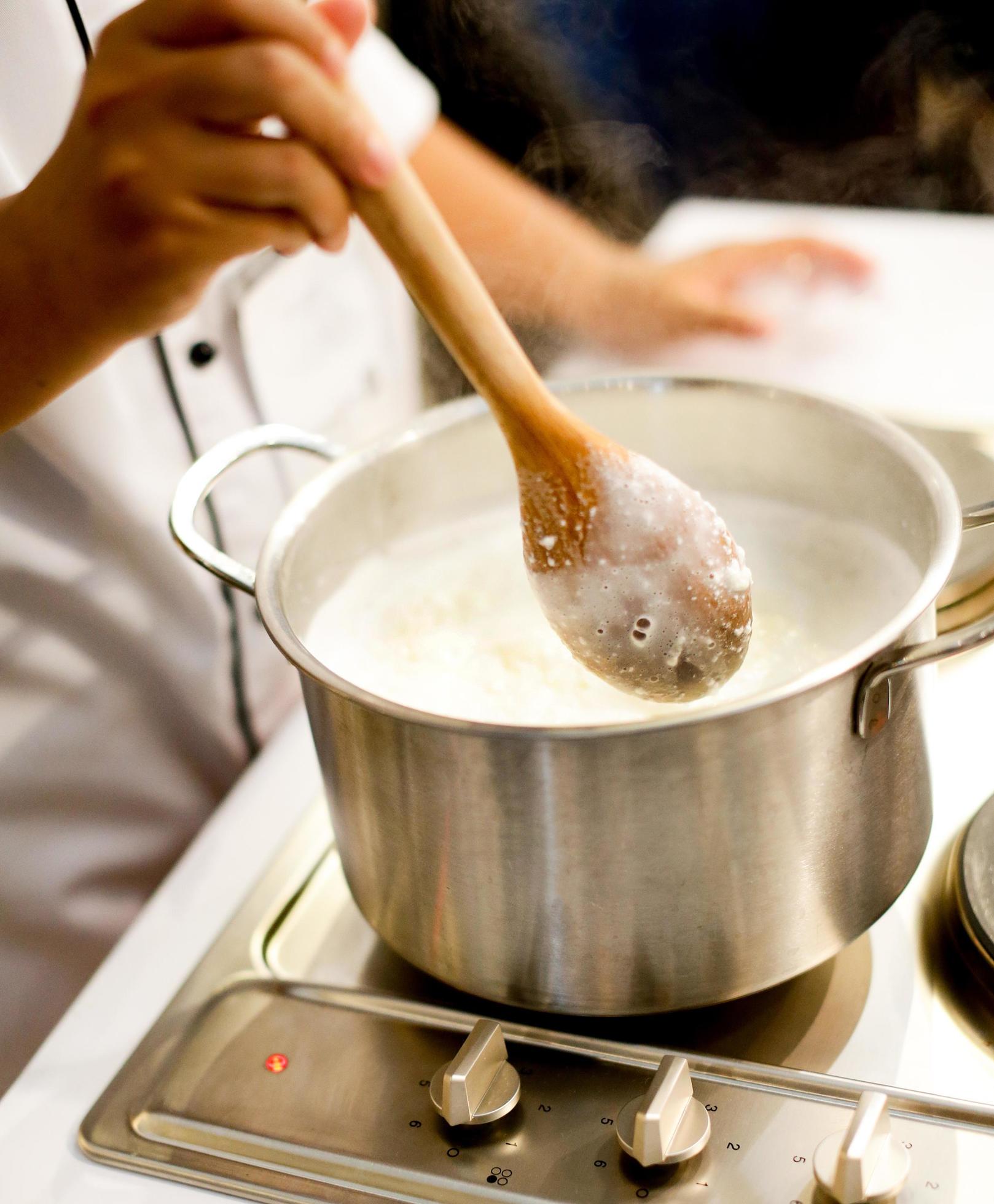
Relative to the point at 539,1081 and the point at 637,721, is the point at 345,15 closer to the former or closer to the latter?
the point at 637,721

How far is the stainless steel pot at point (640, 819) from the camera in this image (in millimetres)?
382

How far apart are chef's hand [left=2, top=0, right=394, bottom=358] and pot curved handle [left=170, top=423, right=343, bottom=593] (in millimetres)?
72

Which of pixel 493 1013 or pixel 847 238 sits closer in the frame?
pixel 493 1013

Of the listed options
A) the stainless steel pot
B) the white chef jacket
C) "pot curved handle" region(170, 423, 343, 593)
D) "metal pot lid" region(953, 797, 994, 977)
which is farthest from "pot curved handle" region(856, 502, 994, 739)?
the white chef jacket

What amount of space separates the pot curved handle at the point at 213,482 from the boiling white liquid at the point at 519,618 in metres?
0.09

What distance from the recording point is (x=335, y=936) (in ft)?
1.82

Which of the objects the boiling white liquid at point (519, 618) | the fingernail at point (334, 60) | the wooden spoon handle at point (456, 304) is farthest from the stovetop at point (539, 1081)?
the fingernail at point (334, 60)

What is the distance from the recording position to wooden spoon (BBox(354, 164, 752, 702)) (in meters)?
0.49

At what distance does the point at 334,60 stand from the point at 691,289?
0.48 meters

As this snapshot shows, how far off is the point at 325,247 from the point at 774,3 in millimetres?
1602

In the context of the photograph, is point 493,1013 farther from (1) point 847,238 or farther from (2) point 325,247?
(1) point 847,238

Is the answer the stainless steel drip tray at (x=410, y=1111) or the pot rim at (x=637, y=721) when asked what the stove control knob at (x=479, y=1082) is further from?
the pot rim at (x=637, y=721)

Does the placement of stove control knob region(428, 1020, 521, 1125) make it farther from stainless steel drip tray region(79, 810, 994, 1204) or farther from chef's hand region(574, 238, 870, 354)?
chef's hand region(574, 238, 870, 354)

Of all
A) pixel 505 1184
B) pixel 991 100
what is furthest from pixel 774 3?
pixel 505 1184
